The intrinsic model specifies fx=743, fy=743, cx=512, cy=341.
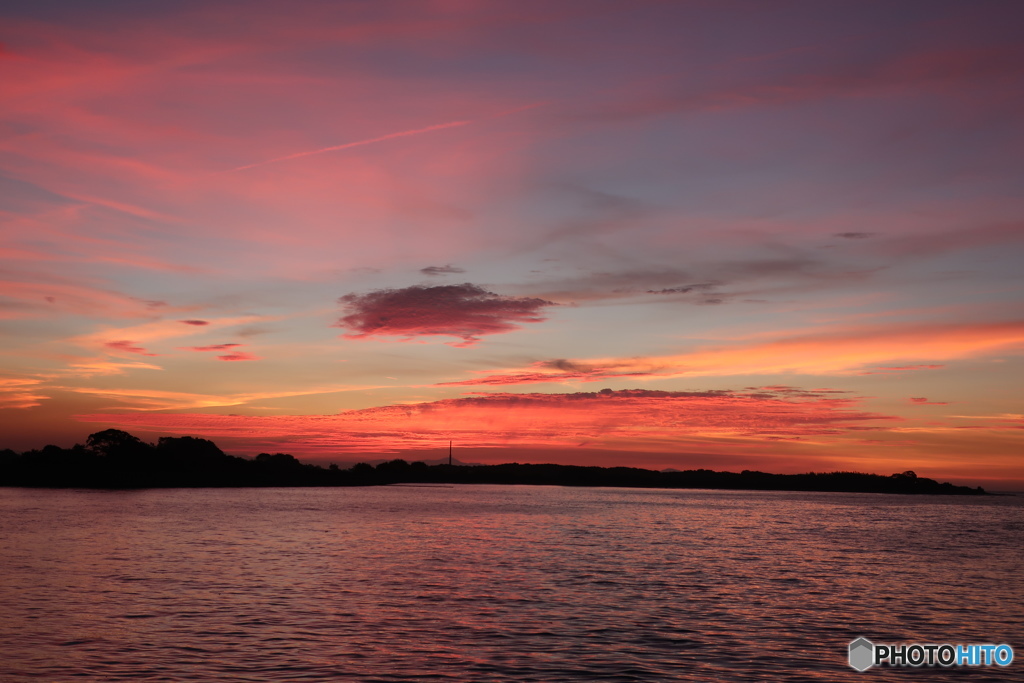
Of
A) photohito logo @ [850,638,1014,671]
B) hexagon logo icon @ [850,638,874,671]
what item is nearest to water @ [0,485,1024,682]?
hexagon logo icon @ [850,638,874,671]

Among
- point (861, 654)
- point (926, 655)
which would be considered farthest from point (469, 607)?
point (926, 655)

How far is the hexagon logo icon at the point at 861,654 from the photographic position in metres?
24.3

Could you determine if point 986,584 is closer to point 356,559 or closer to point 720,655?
point 720,655

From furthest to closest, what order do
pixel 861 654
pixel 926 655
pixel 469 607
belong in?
pixel 469 607 < pixel 926 655 < pixel 861 654

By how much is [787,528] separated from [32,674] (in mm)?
90830

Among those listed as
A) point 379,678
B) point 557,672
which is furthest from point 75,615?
point 557,672

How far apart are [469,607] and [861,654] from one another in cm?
1584

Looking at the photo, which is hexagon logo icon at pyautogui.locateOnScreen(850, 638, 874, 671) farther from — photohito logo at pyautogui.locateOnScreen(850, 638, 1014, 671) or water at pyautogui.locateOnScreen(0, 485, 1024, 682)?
water at pyautogui.locateOnScreen(0, 485, 1024, 682)

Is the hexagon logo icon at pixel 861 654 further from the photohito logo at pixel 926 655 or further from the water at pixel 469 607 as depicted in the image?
the water at pixel 469 607

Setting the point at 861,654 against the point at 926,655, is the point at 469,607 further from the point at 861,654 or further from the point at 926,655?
the point at 926,655

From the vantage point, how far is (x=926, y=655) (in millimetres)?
26516

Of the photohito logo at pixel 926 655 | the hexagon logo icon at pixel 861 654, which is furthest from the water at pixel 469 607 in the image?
the photohito logo at pixel 926 655

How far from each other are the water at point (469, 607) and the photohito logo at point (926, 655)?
72 cm

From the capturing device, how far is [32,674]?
2083 centimetres
